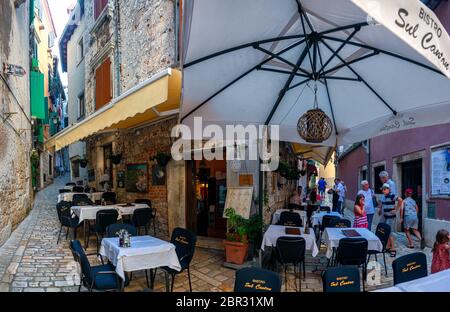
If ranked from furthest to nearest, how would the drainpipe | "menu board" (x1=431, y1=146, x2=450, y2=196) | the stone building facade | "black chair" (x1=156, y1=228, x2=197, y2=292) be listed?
1. the drainpipe
2. "menu board" (x1=431, y1=146, x2=450, y2=196)
3. the stone building facade
4. "black chair" (x1=156, y1=228, x2=197, y2=292)

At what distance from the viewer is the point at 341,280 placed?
289 centimetres

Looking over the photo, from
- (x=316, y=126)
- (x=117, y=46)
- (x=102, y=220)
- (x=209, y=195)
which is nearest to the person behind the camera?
(x=316, y=126)

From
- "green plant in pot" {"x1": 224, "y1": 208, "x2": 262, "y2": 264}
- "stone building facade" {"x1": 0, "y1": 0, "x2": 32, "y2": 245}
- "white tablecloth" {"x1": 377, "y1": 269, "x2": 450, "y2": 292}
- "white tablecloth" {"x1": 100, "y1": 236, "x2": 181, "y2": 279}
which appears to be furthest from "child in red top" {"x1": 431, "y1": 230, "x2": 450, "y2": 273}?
"stone building facade" {"x1": 0, "y1": 0, "x2": 32, "y2": 245}

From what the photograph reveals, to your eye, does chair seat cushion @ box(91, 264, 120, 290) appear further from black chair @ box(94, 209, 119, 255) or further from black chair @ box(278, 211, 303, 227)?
black chair @ box(278, 211, 303, 227)

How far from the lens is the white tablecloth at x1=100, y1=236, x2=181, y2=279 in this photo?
3.86 metres

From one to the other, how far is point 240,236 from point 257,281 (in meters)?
3.03

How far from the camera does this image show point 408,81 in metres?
3.91

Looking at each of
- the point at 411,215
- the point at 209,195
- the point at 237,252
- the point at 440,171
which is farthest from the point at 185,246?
the point at 440,171

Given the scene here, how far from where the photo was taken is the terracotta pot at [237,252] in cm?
573

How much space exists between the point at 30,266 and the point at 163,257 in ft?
9.71

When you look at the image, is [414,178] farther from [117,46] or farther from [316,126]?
[117,46]

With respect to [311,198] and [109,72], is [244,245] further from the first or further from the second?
[109,72]

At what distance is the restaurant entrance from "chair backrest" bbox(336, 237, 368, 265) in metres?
3.83

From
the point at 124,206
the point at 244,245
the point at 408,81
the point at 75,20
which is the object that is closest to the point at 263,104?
the point at 408,81
